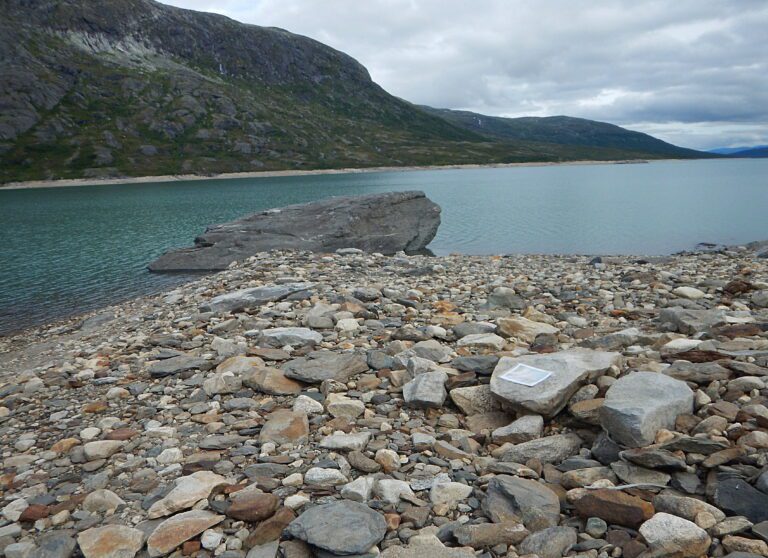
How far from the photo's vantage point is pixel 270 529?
5133 millimetres

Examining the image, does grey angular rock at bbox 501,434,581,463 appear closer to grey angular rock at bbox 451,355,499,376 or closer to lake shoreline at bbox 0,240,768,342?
grey angular rock at bbox 451,355,499,376

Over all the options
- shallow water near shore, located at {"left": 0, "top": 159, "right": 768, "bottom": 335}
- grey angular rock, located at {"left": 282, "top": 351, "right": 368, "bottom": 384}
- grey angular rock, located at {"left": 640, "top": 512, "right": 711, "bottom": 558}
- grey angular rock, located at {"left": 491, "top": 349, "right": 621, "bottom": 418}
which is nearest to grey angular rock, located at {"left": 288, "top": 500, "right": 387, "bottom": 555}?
grey angular rock, located at {"left": 640, "top": 512, "right": 711, "bottom": 558}

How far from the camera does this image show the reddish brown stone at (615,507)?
188 inches

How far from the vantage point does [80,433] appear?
785cm

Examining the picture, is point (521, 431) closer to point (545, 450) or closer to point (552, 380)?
point (545, 450)

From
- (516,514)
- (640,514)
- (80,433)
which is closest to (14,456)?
(80,433)

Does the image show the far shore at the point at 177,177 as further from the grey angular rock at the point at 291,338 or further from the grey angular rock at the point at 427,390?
the grey angular rock at the point at 427,390

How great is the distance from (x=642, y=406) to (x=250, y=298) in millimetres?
11119

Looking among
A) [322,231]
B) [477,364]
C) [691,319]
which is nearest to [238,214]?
[322,231]

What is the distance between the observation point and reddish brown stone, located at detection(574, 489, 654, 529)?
477 centimetres

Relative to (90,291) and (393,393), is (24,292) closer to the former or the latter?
(90,291)

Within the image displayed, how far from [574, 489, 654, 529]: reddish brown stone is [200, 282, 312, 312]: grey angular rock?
11.0 meters

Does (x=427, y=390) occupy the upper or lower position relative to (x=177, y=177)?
upper

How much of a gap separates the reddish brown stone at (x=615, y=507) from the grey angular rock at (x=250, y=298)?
36.2ft
